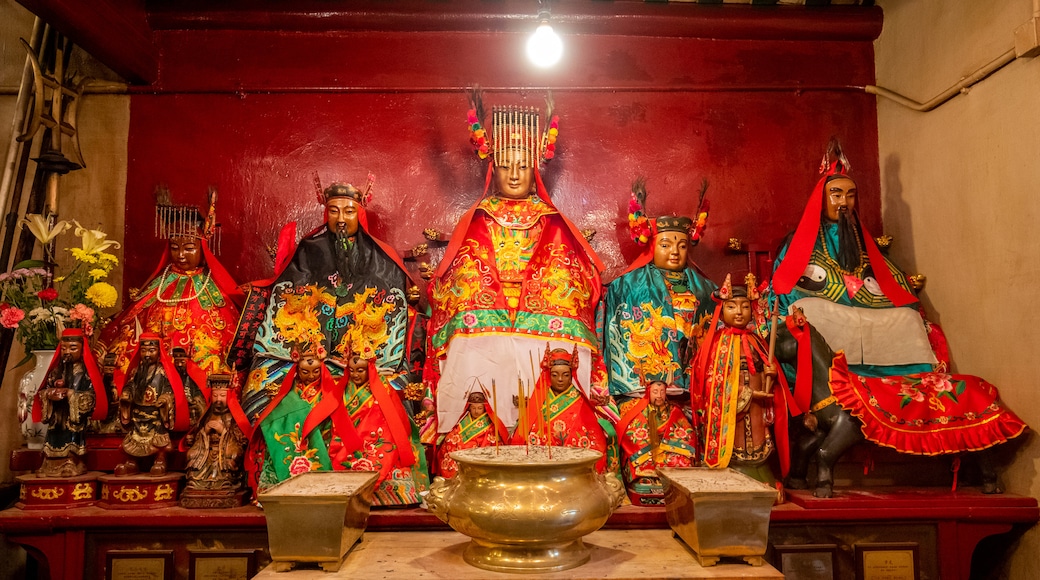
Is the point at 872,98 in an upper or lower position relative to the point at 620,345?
upper

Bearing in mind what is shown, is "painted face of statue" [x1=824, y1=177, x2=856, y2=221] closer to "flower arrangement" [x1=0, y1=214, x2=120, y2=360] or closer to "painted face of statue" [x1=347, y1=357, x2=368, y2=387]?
"painted face of statue" [x1=347, y1=357, x2=368, y2=387]

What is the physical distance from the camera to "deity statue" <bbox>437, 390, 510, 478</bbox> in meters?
4.21

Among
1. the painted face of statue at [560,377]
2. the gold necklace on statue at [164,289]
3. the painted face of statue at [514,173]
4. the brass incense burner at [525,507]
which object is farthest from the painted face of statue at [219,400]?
the painted face of statue at [514,173]

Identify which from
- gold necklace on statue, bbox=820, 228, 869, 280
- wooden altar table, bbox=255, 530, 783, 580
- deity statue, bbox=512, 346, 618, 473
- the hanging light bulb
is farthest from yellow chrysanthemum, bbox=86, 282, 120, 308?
gold necklace on statue, bbox=820, 228, 869, 280

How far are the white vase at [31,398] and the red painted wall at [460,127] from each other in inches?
52.9

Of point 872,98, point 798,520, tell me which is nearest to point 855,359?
point 798,520

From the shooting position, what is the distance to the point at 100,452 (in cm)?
430

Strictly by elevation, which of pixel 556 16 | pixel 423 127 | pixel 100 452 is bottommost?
pixel 100 452

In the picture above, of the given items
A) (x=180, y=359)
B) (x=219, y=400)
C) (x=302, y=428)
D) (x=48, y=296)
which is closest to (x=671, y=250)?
(x=302, y=428)

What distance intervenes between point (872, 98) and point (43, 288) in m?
5.66

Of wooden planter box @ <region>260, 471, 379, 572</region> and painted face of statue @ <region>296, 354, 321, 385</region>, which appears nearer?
wooden planter box @ <region>260, 471, 379, 572</region>

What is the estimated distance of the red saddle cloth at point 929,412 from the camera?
157 inches

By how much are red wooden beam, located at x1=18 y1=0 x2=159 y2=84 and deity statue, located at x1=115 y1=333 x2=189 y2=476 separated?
186 cm

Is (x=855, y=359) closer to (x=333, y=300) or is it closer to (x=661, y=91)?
(x=661, y=91)
